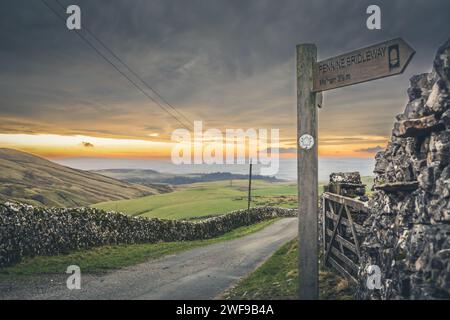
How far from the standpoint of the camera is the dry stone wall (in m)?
12.9

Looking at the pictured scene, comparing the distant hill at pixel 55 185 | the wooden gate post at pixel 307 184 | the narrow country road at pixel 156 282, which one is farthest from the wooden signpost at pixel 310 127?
the distant hill at pixel 55 185

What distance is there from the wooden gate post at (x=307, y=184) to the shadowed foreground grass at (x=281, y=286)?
1375 mm

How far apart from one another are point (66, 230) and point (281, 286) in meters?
10.2

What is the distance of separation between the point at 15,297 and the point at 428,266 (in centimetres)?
990

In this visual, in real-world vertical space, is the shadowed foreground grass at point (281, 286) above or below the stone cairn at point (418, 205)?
below

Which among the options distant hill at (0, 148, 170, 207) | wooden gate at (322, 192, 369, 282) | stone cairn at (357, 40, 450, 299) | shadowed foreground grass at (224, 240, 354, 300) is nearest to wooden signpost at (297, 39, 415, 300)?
stone cairn at (357, 40, 450, 299)

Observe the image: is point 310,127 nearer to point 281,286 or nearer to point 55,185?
point 281,286

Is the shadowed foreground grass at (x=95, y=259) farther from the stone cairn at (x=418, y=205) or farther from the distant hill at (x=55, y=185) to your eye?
the distant hill at (x=55, y=185)

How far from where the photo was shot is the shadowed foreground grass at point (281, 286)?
7789 mm

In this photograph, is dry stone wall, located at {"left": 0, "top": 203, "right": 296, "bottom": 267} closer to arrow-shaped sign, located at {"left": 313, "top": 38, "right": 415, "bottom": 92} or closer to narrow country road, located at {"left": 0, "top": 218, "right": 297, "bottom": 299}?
narrow country road, located at {"left": 0, "top": 218, "right": 297, "bottom": 299}

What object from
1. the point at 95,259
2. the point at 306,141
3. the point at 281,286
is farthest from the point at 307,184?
the point at 95,259
